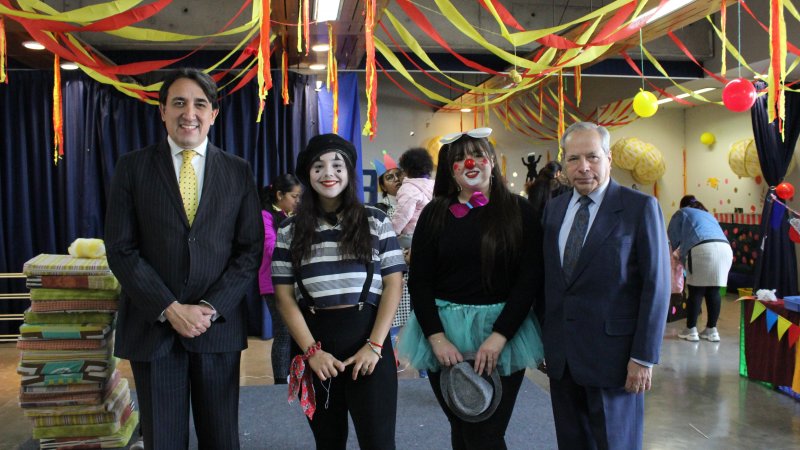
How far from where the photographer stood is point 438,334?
2152 millimetres

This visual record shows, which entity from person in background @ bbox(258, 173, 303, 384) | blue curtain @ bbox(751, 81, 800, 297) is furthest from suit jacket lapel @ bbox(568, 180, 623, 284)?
blue curtain @ bbox(751, 81, 800, 297)

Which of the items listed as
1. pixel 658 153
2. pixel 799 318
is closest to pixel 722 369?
pixel 799 318

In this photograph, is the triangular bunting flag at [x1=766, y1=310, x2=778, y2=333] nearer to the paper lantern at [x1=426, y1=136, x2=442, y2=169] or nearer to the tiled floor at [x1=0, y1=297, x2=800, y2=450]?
the tiled floor at [x1=0, y1=297, x2=800, y2=450]

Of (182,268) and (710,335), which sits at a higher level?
(182,268)

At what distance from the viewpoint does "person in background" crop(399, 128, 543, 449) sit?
82.8 inches

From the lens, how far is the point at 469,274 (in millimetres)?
2133

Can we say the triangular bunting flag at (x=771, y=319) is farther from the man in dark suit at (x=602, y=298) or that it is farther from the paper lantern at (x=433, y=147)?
the paper lantern at (x=433, y=147)

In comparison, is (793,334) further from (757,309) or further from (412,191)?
(412,191)

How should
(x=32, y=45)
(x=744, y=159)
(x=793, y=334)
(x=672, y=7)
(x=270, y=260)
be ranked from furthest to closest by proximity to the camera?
(x=744, y=159), (x=32, y=45), (x=672, y=7), (x=793, y=334), (x=270, y=260)

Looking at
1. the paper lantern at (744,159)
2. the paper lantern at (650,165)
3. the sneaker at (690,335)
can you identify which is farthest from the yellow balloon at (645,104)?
the paper lantern at (650,165)

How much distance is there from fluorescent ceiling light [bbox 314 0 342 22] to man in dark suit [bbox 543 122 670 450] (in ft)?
9.25

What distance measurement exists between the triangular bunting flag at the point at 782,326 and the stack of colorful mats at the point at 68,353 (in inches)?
155

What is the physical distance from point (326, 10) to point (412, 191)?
61.8 inches

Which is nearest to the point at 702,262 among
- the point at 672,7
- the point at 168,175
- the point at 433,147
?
the point at 672,7
